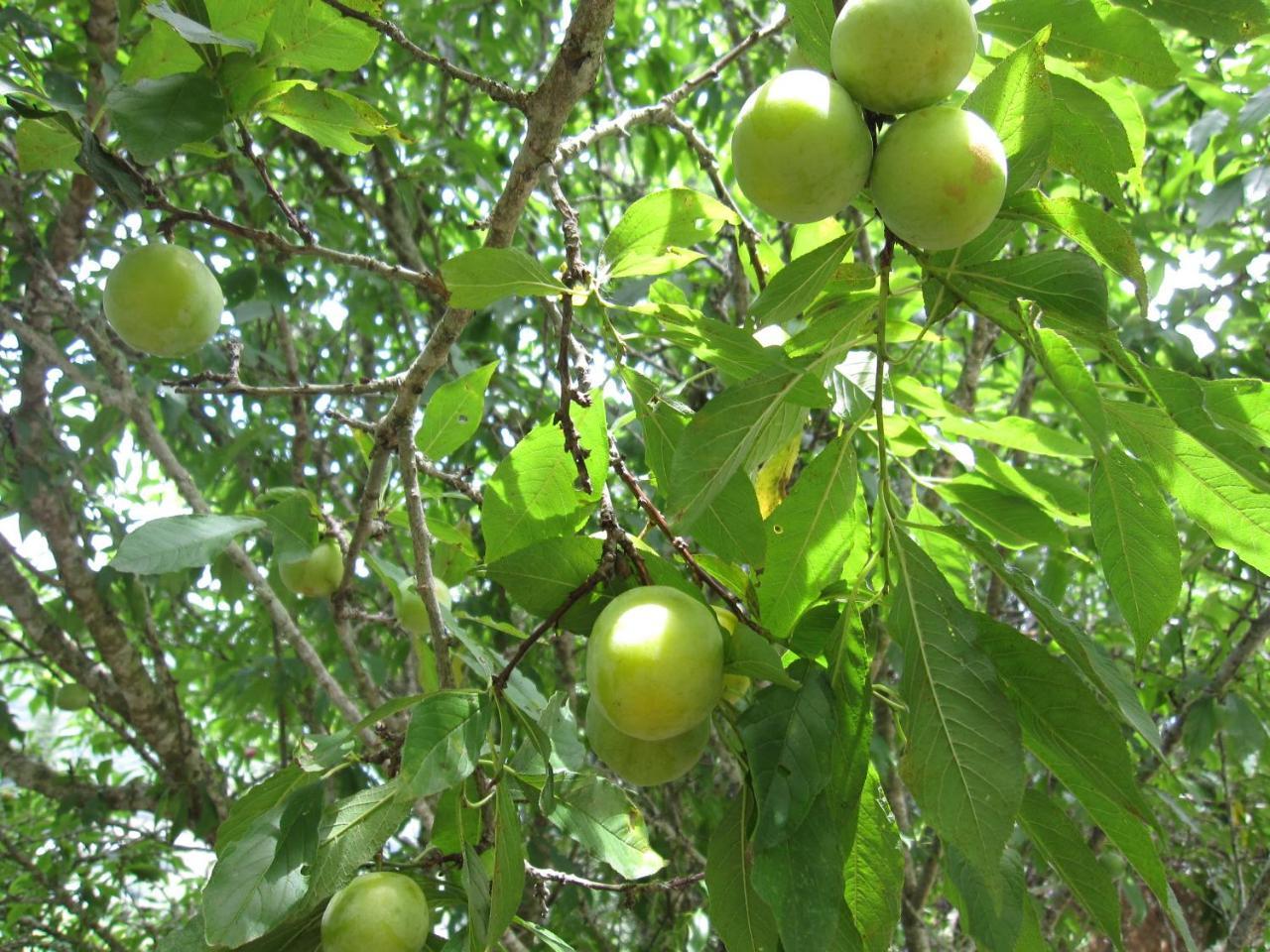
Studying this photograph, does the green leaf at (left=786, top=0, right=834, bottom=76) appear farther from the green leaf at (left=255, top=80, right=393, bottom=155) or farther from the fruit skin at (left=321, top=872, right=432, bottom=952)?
the fruit skin at (left=321, top=872, right=432, bottom=952)

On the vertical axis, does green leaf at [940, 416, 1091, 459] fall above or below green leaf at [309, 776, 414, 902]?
above

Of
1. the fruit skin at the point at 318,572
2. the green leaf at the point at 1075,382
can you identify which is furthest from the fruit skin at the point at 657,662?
the fruit skin at the point at 318,572

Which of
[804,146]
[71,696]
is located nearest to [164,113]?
[804,146]

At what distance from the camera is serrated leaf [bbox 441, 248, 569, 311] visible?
1.16 m

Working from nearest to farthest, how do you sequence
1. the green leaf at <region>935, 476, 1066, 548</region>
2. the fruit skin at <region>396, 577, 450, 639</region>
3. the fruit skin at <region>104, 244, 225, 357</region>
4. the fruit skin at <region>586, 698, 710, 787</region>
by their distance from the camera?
1. the fruit skin at <region>586, 698, 710, 787</region>
2. the green leaf at <region>935, 476, 1066, 548</region>
3. the fruit skin at <region>104, 244, 225, 357</region>
4. the fruit skin at <region>396, 577, 450, 639</region>

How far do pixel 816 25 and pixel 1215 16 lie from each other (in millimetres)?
459

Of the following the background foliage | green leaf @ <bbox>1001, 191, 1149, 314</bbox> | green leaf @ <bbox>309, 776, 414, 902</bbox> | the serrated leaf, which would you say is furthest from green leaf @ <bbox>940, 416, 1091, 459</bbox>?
green leaf @ <bbox>309, 776, 414, 902</bbox>

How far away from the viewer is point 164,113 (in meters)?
1.23

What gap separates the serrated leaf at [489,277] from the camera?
1.16 metres

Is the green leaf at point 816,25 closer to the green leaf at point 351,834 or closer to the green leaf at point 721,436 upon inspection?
the green leaf at point 721,436

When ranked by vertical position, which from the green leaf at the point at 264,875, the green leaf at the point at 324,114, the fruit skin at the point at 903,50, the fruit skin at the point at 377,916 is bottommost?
the fruit skin at the point at 377,916

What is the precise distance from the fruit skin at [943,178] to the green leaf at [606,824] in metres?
0.92

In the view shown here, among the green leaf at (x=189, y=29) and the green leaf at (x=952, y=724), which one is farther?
the green leaf at (x=189, y=29)

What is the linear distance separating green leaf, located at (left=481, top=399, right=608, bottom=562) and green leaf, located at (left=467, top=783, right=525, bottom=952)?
34 cm
